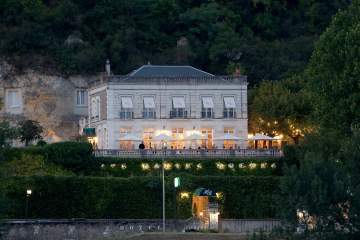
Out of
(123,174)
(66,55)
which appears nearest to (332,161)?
(123,174)

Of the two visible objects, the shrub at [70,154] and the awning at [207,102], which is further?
the awning at [207,102]

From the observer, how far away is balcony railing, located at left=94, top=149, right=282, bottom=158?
112m

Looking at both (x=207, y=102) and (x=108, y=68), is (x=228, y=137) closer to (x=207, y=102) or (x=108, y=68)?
(x=207, y=102)

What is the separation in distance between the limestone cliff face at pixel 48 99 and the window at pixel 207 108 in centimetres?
1266

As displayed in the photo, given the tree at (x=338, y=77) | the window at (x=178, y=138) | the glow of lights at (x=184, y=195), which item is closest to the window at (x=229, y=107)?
the window at (x=178, y=138)

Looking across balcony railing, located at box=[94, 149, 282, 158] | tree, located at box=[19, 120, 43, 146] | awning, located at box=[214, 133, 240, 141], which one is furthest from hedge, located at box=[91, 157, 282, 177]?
tree, located at box=[19, 120, 43, 146]

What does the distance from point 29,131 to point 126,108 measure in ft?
29.4

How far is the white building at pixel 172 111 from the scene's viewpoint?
118 meters

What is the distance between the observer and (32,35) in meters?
131

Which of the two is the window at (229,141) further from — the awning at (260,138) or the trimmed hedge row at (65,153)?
the trimmed hedge row at (65,153)

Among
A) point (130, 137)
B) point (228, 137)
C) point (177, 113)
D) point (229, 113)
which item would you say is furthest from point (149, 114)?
point (229, 113)

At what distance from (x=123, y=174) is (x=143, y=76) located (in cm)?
1092

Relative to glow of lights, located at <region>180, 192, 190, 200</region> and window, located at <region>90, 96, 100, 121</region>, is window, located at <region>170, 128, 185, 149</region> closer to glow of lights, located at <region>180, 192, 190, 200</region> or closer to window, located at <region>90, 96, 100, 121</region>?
window, located at <region>90, 96, 100, 121</region>

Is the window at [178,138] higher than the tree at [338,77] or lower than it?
lower
